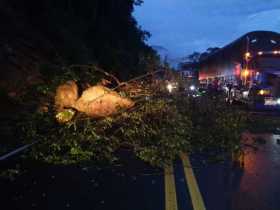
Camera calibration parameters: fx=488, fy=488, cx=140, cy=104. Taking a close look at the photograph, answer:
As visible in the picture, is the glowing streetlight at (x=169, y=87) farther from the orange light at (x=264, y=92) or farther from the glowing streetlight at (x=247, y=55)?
the glowing streetlight at (x=247, y=55)

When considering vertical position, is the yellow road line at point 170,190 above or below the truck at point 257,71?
below

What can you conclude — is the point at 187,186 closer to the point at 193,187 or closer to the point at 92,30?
the point at 193,187

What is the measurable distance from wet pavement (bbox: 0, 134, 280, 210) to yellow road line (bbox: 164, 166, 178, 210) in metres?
0.06

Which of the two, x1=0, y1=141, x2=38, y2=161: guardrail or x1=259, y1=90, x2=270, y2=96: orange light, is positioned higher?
x1=259, y1=90, x2=270, y2=96: orange light

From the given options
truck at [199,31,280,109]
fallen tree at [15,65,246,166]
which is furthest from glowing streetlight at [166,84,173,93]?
truck at [199,31,280,109]

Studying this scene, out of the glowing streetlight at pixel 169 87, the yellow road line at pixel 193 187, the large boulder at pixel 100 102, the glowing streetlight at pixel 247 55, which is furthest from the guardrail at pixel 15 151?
the glowing streetlight at pixel 247 55

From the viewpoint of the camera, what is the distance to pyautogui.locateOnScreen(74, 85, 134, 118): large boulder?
12.6 m

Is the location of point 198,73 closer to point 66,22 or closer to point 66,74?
point 66,22

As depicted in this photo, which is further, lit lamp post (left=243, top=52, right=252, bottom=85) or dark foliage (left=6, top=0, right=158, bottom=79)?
lit lamp post (left=243, top=52, right=252, bottom=85)

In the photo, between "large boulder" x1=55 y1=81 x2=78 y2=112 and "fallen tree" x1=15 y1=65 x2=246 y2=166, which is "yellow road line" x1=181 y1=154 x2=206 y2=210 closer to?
"fallen tree" x1=15 y1=65 x2=246 y2=166

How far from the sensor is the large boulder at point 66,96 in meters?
13.2

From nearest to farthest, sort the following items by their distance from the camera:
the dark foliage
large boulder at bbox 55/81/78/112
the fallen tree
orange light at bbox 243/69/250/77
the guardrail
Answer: the guardrail → the fallen tree → large boulder at bbox 55/81/78/112 → the dark foliage → orange light at bbox 243/69/250/77

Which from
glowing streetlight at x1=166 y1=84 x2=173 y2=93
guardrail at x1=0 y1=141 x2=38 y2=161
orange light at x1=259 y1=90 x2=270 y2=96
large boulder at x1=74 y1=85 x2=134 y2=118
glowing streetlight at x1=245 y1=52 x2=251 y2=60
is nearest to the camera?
guardrail at x1=0 y1=141 x2=38 y2=161

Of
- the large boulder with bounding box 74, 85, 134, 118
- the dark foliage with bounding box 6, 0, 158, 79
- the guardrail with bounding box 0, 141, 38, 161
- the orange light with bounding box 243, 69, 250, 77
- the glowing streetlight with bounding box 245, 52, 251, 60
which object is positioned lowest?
the guardrail with bounding box 0, 141, 38, 161
